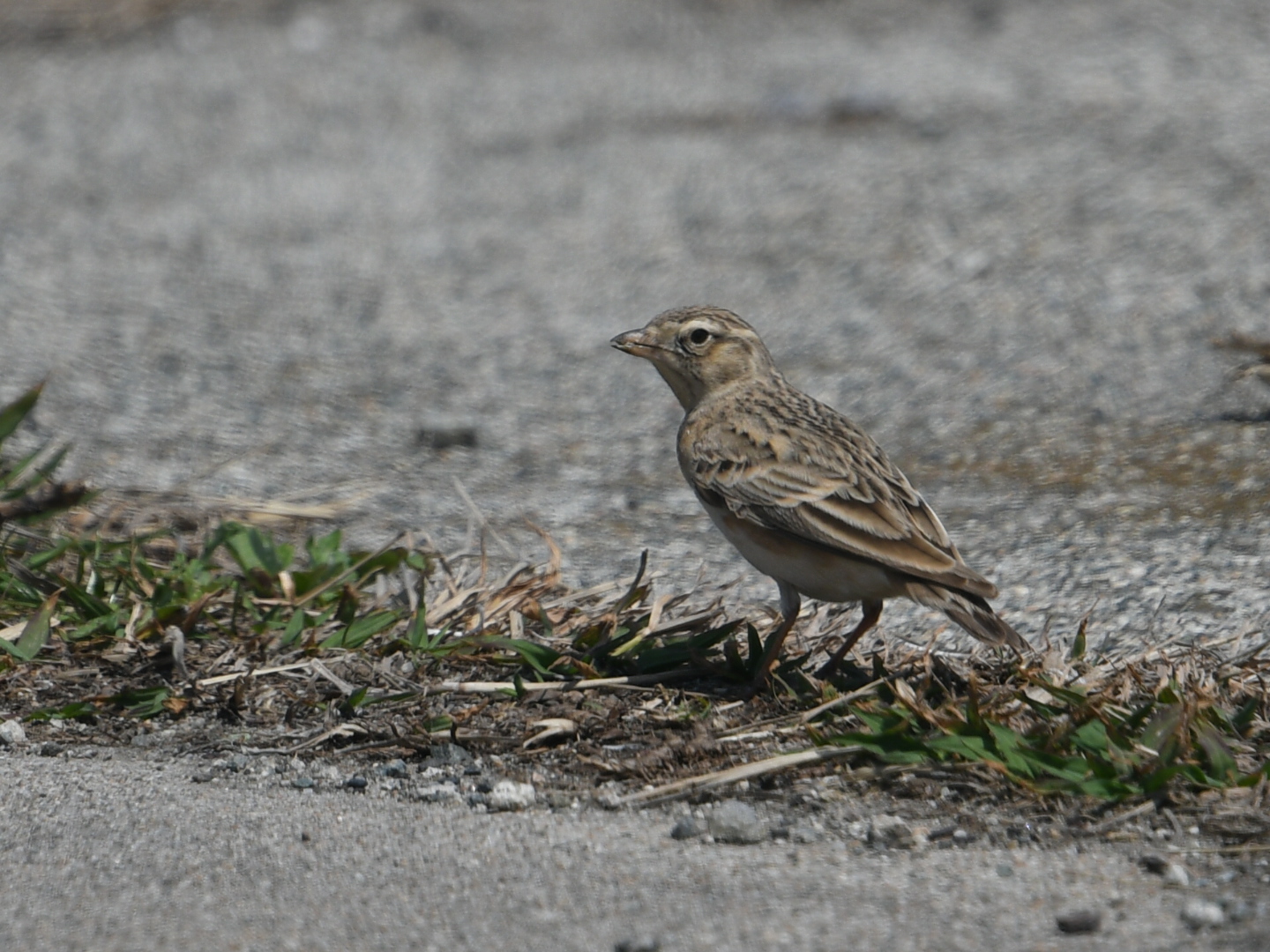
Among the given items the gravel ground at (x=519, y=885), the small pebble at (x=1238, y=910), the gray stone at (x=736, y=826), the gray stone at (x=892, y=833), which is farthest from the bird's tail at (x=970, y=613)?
the small pebble at (x=1238, y=910)

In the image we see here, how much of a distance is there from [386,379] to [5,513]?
3.43m

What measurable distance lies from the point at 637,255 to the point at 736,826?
7357mm

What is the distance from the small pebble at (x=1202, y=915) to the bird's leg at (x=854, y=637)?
71.1 inches

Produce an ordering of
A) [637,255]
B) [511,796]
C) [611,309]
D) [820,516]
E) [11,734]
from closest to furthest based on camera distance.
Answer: [511,796], [11,734], [820,516], [611,309], [637,255]

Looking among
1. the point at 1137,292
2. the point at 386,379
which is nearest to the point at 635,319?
the point at 386,379

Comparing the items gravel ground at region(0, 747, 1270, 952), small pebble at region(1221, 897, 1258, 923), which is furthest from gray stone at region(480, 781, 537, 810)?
small pebble at region(1221, 897, 1258, 923)

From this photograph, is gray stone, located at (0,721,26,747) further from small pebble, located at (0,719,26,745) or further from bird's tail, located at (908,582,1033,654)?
bird's tail, located at (908,582,1033,654)

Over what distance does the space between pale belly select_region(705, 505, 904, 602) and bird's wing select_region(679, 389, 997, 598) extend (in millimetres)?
47

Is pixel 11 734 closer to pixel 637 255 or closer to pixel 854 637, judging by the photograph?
pixel 854 637

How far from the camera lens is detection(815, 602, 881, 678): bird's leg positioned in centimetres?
511

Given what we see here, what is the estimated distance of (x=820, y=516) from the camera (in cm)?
502

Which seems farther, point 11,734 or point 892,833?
point 11,734

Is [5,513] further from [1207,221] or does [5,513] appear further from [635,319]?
[1207,221]

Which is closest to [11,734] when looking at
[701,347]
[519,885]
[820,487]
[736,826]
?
[519,885]
